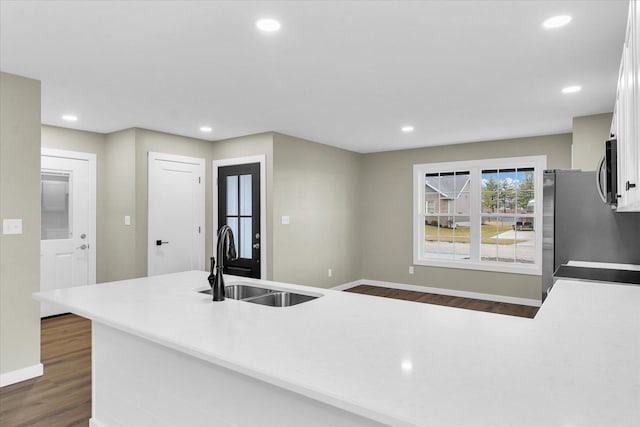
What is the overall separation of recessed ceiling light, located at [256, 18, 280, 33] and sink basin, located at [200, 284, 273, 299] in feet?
5.13

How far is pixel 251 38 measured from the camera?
247cm

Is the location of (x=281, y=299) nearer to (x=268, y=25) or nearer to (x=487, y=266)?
(x=268, y=25)

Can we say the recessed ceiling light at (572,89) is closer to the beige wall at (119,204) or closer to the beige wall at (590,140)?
the beige wall at (590,140)

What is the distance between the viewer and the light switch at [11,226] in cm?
296

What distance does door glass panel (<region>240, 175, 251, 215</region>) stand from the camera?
538 cm

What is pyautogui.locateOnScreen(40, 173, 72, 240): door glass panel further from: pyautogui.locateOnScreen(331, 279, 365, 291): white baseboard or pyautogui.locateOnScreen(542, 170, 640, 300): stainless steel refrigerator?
pyautogui.locateOnScreen(542, 170, 640, 300): stainless steel refrigerator

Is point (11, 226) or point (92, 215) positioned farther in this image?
point (92, 215)

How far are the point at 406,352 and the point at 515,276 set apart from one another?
5044 millimetres

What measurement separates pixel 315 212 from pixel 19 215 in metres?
3.66

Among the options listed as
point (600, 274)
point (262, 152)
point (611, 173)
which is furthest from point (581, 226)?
point (262, 152)

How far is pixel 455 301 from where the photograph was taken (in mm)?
5688

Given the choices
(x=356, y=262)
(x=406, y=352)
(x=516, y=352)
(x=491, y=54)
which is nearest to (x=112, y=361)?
(x=406, y=352)

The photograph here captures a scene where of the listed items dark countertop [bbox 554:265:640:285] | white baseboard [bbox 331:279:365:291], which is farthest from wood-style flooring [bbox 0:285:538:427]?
white baseboard [bbox 331:279:365:291]

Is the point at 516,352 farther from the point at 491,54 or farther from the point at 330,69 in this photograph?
the point at 330,69
